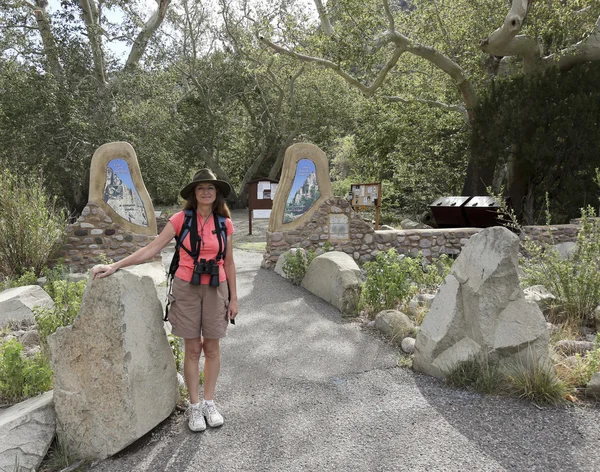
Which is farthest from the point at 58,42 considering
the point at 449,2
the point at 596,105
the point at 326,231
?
the point at 596,105

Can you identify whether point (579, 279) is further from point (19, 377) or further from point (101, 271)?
point (19, 377)

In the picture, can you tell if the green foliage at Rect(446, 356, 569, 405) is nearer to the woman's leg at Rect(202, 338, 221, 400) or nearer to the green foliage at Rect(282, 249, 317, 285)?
the woman's leg at Rect(202, 338, 221, 400)

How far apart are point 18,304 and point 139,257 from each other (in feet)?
10.6

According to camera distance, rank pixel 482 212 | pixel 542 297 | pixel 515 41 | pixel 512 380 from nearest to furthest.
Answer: pixel 512 380
pixel 542 297
pixel 515 41
pixel 482 212

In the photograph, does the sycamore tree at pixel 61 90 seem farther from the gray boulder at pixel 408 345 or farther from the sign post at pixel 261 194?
the gray boulder at pixel 408 345

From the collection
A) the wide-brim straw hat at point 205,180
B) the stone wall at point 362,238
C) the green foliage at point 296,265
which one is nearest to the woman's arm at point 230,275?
the wide-brim straw hat at point 205,180

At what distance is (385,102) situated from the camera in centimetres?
1652

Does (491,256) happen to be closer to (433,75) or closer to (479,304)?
(479,304)

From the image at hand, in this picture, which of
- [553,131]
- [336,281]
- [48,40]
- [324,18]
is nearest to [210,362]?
[336,281]

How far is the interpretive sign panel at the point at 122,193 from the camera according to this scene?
8.37m

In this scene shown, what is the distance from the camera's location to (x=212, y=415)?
301 centimetres

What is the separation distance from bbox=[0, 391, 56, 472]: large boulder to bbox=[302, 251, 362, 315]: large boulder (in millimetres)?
3609

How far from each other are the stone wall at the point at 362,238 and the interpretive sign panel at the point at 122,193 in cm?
269

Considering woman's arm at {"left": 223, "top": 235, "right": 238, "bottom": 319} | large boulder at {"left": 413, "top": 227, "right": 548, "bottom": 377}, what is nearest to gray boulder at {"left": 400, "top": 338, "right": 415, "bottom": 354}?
large boulder at {"left": 413, "top": 227, "right": 548, "bottom": 377}
